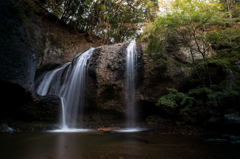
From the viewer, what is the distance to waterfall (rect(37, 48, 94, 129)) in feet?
31.1

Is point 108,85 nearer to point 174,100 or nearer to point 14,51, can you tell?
point 174,100

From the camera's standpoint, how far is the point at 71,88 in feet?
32.2

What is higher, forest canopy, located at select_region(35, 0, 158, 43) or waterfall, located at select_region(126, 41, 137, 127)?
forest canopy, located at select_region(35, 0, 158, 43)

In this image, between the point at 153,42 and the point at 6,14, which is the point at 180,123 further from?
the point at 6,14

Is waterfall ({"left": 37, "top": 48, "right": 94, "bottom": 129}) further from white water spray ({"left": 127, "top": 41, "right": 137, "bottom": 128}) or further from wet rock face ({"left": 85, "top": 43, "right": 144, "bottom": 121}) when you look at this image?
white water spray ({"left": 127, "top": 41, "right": 137, "bottom": 128})

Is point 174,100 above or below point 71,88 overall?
below

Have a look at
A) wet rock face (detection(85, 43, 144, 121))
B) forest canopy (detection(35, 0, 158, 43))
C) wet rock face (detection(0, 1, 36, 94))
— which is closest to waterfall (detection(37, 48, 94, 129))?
wet rock face (detection(85, 43, 144, 121))

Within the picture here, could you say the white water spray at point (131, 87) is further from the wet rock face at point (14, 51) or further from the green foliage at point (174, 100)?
the wet rock face at point (14, 51)

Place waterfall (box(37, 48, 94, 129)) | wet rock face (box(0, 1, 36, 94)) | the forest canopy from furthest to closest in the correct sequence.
→ the forest canopy
waterfall (box(37, 48, 94, 129))
wet rock face (box(0, 1, 36, 94))

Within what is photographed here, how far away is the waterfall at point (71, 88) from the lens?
31.1 ft

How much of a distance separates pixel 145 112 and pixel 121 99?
79.6 inches

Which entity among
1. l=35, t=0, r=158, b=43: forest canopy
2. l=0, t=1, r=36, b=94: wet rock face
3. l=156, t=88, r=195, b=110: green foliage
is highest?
l=35, t=0, r=158, b=43: forest canopy

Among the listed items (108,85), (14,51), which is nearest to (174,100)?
(108,85)

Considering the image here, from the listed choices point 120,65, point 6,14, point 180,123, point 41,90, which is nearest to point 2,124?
point 41,90
